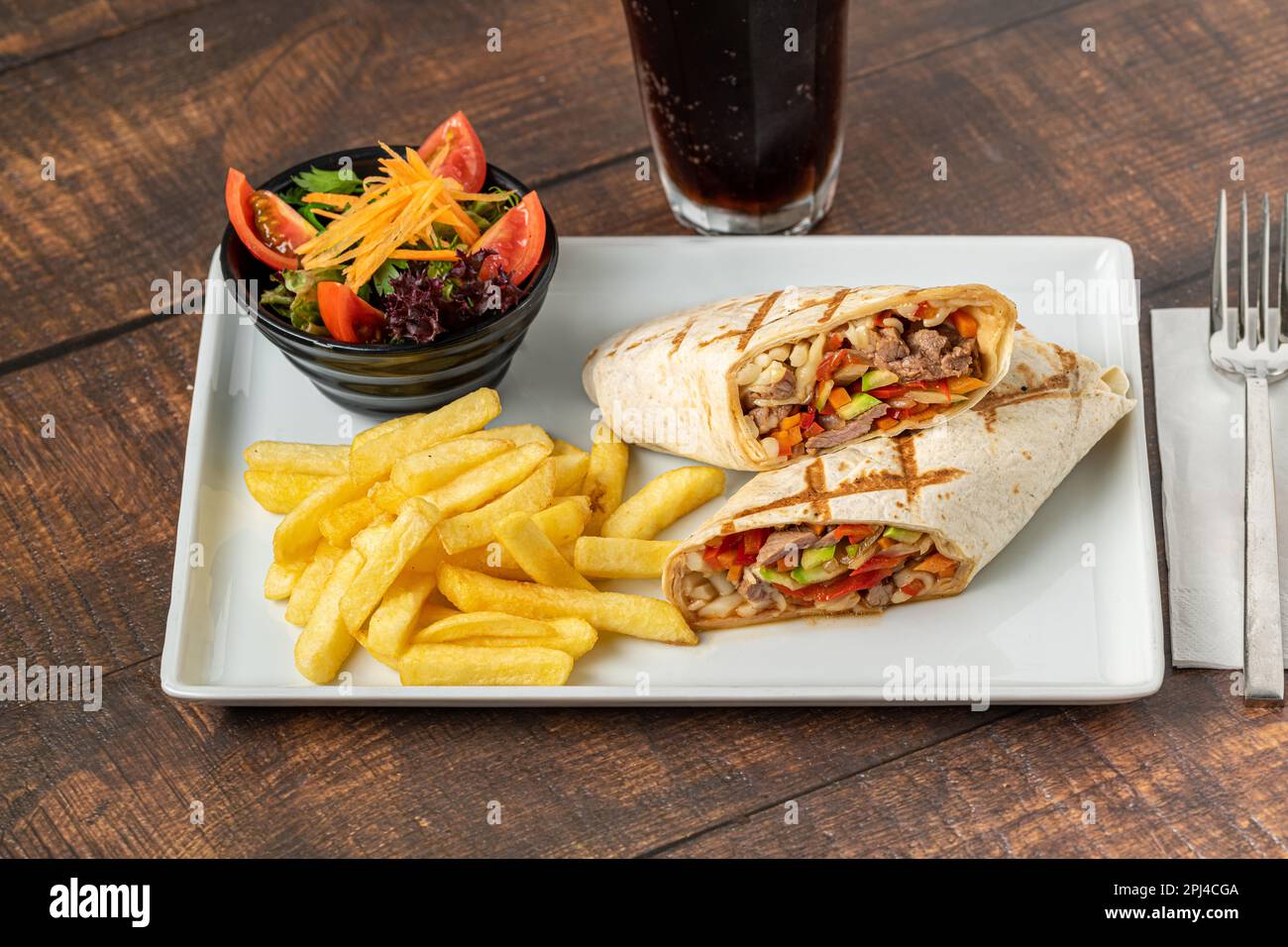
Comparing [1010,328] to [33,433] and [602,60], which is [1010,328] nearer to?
[602,60]

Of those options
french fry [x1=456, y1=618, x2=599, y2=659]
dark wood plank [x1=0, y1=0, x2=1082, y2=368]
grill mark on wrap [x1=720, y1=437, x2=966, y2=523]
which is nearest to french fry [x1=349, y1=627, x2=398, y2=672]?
french fry [x1=456, y1=618, x2=599, y2=659]

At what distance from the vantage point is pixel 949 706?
3.03 metres

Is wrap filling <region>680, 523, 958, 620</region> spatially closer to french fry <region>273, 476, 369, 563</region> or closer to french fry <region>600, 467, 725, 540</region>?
french fry <region>600, 467, 725, 540</region>

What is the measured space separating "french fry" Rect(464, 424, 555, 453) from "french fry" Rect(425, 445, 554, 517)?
50 millimetres

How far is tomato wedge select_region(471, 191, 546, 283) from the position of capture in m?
3.34

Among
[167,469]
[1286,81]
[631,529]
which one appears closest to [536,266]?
[631,529]

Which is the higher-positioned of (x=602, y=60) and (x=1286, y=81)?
(x=602, y=60)

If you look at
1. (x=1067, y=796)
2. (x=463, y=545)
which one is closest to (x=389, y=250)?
(x=463, y=545)

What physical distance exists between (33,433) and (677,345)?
1690 millimetres

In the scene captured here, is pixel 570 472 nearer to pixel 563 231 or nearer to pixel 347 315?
pixel 347 315

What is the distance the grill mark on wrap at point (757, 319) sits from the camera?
3154mm

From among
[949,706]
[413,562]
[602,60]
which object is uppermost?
[602,60]

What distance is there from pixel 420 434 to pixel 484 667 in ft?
1.92

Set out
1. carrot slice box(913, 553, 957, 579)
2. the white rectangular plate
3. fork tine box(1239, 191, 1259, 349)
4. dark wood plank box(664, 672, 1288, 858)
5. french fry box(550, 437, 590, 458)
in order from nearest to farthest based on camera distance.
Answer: dark wood plank box(664, 672, 1288, 858), the white rectangular plate, carrot slice box(913, 553, 957, 579), french fry box(550, 437, 590, 458), fork tine box(1239, 191, 1259, 349)
